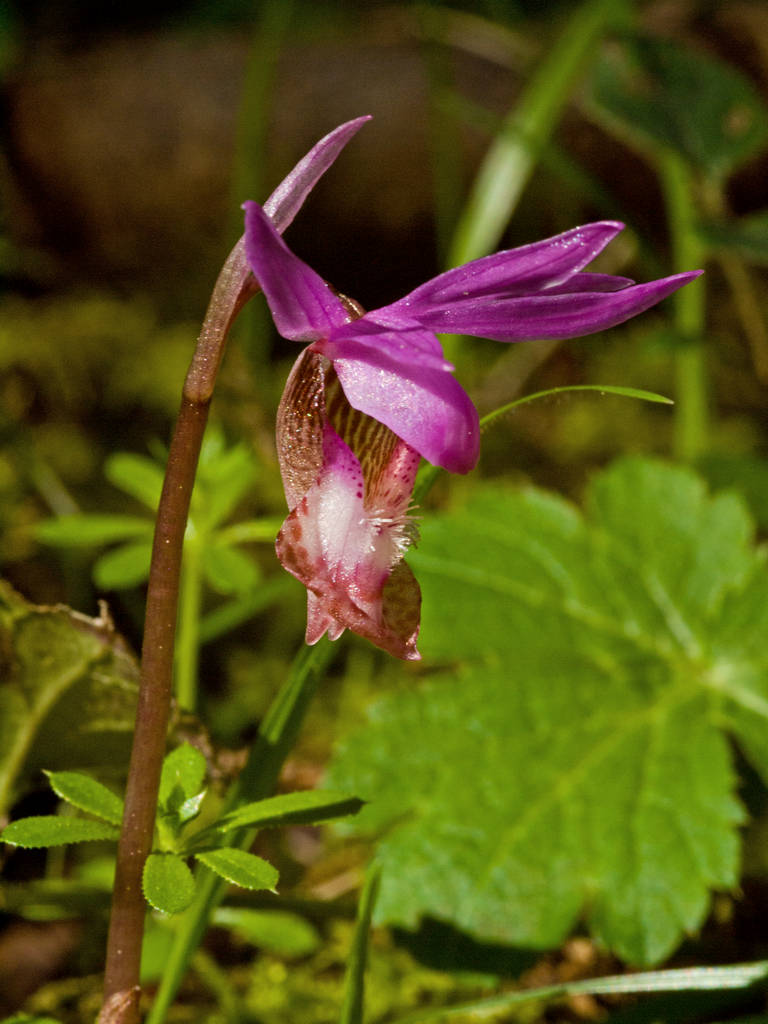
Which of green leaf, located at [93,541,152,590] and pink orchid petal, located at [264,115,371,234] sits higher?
pink orchid petal, located at [264,115,371,234]

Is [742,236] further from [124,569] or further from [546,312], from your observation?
[546,312]

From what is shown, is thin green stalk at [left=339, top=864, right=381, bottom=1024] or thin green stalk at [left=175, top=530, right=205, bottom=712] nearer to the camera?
thin green stalk at [left=339, top=864, right=381, bottom=1024]

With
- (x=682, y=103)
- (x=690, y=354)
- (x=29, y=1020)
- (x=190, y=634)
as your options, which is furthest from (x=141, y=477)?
(x=682, y=103)

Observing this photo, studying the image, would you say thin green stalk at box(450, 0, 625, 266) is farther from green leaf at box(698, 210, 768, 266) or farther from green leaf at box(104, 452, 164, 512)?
green leaf at box(104, 452, 164, 512)

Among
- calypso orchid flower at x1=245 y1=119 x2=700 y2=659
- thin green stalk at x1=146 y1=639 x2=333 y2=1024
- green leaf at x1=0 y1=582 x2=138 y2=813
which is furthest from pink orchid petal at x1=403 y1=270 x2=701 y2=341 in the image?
green leaf at x1=0 y1=582 x2=138 y2=813

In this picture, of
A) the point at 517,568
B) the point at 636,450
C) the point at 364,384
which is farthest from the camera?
the point at 636,450

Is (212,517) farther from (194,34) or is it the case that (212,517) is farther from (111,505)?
(194,34)

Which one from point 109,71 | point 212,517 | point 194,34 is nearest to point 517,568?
point 212,517
